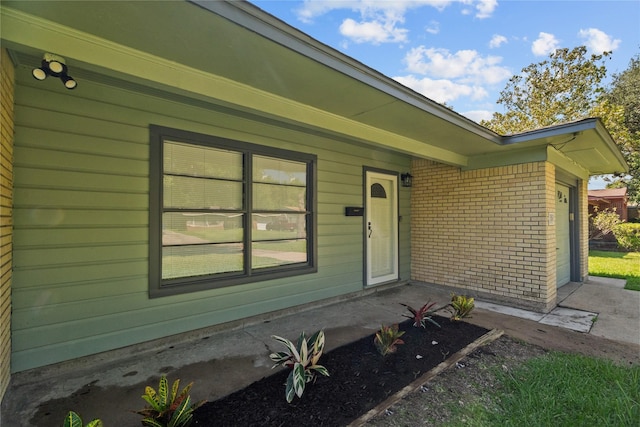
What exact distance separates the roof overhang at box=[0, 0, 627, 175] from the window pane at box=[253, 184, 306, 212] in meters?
1.12

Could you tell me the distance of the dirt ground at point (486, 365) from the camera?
201 cm

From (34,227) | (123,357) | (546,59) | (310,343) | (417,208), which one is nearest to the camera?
(34,227)

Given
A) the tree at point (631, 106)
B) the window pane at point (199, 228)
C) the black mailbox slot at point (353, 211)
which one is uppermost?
the tree at point (631, 106)

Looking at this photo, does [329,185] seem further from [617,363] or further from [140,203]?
[617,363]

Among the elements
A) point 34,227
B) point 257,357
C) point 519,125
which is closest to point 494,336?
point 257,357

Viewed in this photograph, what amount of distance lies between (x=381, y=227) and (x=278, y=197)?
2.39 m

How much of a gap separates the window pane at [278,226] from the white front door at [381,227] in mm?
1402

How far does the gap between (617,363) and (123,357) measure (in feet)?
15.4

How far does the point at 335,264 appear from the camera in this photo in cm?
470

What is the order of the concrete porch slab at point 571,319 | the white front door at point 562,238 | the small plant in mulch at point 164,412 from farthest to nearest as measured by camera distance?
the white front door at point 562,238
the concrete porch slab at point 571,319
the small plant in mulch at point 164,412

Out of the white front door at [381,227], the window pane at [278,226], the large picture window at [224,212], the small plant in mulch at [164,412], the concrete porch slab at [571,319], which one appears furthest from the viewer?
the white front door at [381,227]

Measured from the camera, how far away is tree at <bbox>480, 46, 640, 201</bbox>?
41.4 ft

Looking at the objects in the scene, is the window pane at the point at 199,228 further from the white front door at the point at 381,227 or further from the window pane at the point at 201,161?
the white front door at the point at 381,227

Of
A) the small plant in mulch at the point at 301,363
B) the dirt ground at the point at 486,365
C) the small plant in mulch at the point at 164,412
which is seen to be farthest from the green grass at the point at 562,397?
the small plant in mulch at the point at 164,412
